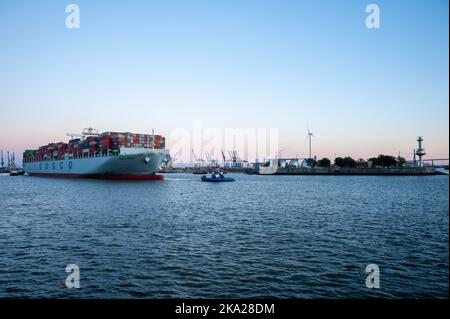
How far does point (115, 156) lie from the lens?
325 feet

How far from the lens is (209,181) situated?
128 metres

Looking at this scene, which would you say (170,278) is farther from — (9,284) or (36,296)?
(9,284)

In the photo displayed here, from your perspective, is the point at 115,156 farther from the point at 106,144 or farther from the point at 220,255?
the point at 220,255

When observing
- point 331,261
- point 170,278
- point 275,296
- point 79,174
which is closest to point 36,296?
point 170,278

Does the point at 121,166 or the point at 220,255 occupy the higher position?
the point at 121,166

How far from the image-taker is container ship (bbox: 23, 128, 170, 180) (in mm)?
100688

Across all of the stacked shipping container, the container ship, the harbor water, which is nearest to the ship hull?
the container ship

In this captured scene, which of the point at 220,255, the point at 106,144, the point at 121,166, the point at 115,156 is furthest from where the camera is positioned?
the point at 106,144

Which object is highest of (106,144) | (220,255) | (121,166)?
(106,144)

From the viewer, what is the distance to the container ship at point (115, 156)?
101 metres

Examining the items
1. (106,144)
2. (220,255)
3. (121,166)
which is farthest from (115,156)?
(220,255)

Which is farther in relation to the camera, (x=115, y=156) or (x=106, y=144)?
(x=106, y=144)
